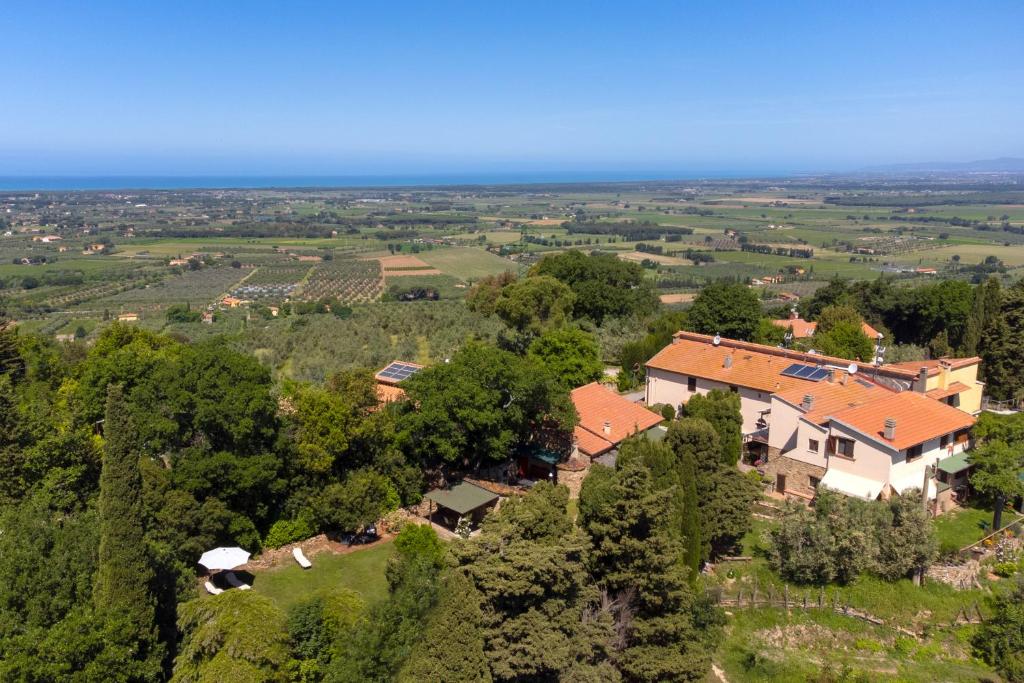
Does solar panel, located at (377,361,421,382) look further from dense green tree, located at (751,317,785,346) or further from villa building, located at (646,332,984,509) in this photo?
dense green tree, located at (751,317,785,346)

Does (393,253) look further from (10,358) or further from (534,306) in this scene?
(10,358)

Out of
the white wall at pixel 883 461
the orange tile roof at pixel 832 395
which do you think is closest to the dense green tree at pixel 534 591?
the white wall at pixel 883 461

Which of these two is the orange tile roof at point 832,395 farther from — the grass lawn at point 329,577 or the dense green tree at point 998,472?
the grass lawn at point 329,577

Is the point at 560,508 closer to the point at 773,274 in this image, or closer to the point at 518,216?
the point at 773,274

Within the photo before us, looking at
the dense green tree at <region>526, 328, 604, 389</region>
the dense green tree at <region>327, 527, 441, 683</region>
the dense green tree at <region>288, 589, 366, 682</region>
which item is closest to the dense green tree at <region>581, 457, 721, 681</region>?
the dense green tree at <region>327, 527, 441, 683</region>

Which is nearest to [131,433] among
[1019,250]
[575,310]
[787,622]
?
[787,622]

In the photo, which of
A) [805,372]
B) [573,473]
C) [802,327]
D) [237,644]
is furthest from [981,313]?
[237,644]

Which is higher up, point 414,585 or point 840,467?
point 414,585
